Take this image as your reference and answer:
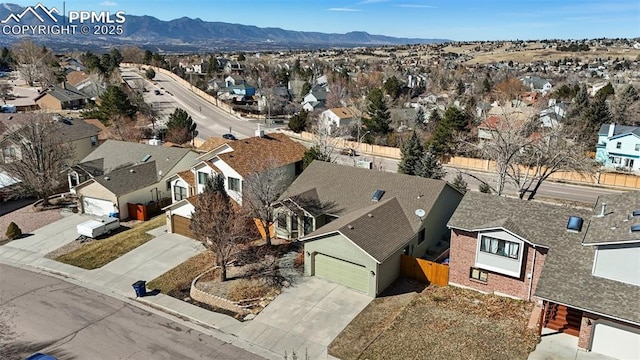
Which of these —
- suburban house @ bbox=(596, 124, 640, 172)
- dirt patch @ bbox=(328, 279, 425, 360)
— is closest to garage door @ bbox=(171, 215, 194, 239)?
dirt patch @ bbox=(328, 279, 425, 360)

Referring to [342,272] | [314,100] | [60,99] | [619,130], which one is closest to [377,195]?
[342,272]

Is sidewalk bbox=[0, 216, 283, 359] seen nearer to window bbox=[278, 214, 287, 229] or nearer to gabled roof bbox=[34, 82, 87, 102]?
window bbox=[278, 214, 287, 229]

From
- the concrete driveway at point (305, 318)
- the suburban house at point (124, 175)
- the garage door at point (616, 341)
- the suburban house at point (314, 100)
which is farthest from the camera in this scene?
the suburban house at point (314, 100)

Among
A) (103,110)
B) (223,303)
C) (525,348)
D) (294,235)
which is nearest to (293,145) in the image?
(294,235)

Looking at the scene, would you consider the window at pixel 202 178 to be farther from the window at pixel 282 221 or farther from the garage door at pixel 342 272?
the garage door at pixel 342 272

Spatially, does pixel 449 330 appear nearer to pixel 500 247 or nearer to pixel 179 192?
pixel 500 247

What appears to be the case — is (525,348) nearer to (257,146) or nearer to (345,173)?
(345,173)

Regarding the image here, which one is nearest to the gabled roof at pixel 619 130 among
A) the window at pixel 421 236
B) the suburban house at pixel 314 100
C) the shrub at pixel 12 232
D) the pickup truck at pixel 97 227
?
the window at pixel 421 236

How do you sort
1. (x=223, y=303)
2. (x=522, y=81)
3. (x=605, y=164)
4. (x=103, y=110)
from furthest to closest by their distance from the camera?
(x=522, y=81) → (x=103, y=110) → (x=605, y=164) → (x=223, y=303)
